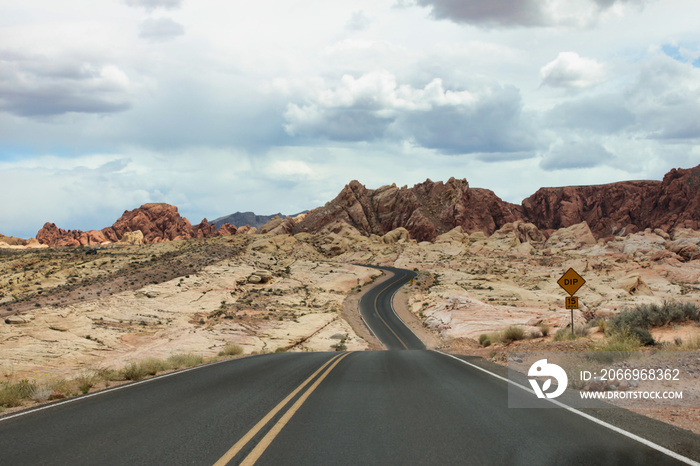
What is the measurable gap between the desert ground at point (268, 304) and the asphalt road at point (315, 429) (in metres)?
2.79

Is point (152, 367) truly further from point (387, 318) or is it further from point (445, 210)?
point (445, 210)

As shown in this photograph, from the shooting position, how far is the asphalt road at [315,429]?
5.13 metres

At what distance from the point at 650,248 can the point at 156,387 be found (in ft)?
442

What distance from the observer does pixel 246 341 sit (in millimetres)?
33062

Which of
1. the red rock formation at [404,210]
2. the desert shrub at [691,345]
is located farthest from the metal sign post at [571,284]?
the red rock formation at [404,210]

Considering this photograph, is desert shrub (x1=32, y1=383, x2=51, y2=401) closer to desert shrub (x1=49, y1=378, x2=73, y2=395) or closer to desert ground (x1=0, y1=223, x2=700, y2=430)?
desert shrub (x1=49, y1=378, x2=73, y2=395)

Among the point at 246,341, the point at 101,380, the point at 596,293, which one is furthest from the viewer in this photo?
the point at 596,293

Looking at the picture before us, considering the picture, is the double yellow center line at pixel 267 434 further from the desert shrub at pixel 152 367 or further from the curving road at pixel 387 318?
the curving road at pixel 387 318

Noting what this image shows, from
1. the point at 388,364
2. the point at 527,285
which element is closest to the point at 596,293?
the point at 527,285

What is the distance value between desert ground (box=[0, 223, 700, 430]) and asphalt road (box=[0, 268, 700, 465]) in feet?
9.16

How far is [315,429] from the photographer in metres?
6.21

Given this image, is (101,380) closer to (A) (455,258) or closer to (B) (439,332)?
(B) (439,332)

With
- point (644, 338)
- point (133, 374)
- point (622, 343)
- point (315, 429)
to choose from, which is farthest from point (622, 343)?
point (133, 374)

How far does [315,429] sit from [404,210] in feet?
521
